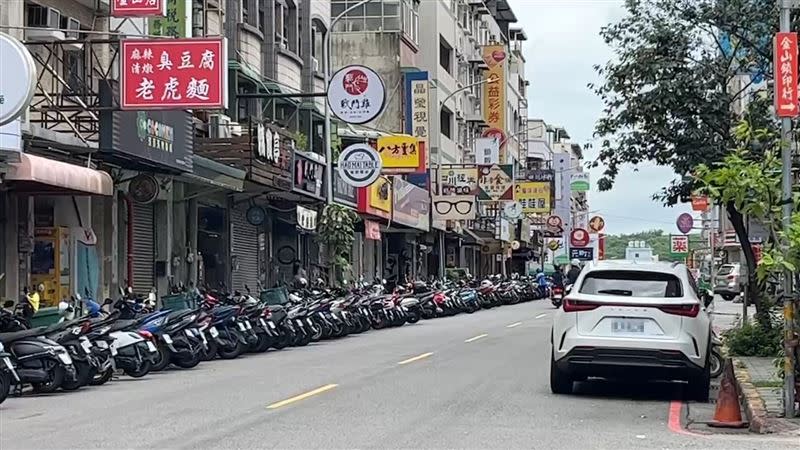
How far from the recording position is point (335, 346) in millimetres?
23531

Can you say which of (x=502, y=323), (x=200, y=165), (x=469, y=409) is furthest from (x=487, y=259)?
(x=469, y=409)

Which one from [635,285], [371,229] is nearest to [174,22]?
[635,285]

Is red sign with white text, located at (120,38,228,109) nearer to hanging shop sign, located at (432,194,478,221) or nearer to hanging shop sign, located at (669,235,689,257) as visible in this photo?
hanging shop sign, located at (669,235,689,257)

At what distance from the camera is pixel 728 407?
12.3 m

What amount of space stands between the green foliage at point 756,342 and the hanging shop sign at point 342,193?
17.9m

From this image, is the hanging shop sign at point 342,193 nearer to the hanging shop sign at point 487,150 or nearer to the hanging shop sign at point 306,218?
the hanging shop sign at point 306,218

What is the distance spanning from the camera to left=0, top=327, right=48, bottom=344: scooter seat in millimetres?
14344

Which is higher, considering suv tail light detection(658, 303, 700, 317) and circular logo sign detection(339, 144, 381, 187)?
circular logo sign detection(339, 144, 381, 187)

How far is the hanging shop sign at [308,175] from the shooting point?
33.3 meters

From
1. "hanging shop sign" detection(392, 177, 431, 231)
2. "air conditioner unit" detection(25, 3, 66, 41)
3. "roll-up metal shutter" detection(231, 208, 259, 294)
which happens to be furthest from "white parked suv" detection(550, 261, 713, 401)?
"hanging shop sign" detection(392, 177, 431, 231)

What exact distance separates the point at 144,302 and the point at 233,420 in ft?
27.1

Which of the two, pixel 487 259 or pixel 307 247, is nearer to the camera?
pixel 307 247

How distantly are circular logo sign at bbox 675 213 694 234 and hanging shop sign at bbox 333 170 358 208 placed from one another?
1074cm

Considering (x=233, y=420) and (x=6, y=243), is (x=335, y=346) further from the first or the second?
A: (x=233, y=420)
